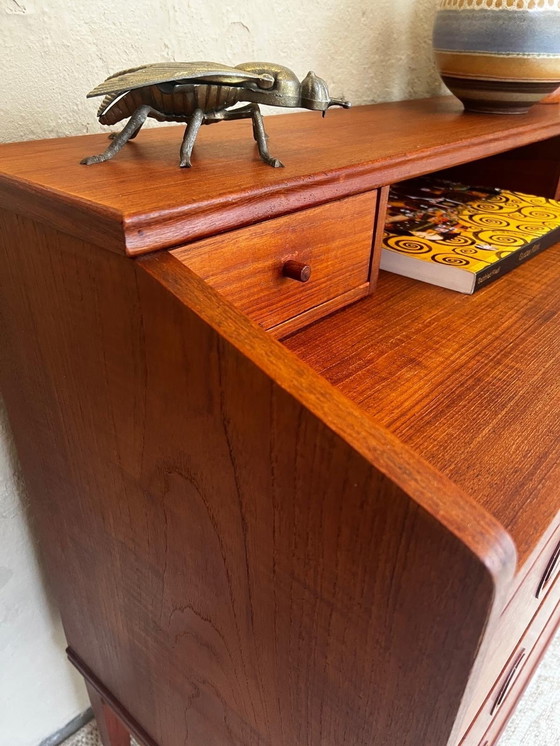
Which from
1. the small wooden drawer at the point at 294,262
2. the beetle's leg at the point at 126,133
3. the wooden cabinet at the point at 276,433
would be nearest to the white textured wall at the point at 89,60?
the wooden cabinet at the point at 276,433

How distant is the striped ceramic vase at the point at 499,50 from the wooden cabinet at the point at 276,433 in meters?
0.19

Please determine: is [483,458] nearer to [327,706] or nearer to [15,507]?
[327,706]

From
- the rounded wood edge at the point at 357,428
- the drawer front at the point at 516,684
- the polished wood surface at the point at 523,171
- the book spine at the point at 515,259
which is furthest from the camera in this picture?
the polished wood surface at the point at 523,171

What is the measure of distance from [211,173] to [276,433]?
0.24 metres

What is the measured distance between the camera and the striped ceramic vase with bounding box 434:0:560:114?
794mm

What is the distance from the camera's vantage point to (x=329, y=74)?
958mm

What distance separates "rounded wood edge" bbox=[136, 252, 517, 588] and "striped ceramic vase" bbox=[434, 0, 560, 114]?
69 centimetres

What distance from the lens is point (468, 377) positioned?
1.81 ft

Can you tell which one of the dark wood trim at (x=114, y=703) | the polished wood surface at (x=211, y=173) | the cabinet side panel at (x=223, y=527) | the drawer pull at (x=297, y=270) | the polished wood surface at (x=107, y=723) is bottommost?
the polished wood surface at (x=107, y=723)

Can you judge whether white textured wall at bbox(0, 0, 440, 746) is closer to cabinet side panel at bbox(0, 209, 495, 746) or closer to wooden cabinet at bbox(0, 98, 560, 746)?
wooden cabinet at bbox(0, 98, 560, 746)

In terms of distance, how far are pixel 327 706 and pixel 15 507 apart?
0.52m

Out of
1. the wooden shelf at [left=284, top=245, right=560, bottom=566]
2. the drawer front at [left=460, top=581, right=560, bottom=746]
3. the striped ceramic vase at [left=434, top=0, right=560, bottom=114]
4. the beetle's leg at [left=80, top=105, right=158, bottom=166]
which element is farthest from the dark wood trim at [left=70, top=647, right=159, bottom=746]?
the striped ceramic vase at [left=434, top=0, right=560, bottom=114]

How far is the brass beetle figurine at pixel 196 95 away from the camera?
1.52 ft

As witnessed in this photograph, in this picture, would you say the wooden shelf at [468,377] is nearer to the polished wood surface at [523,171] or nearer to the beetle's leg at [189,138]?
the beetle's leg at [189,138]
